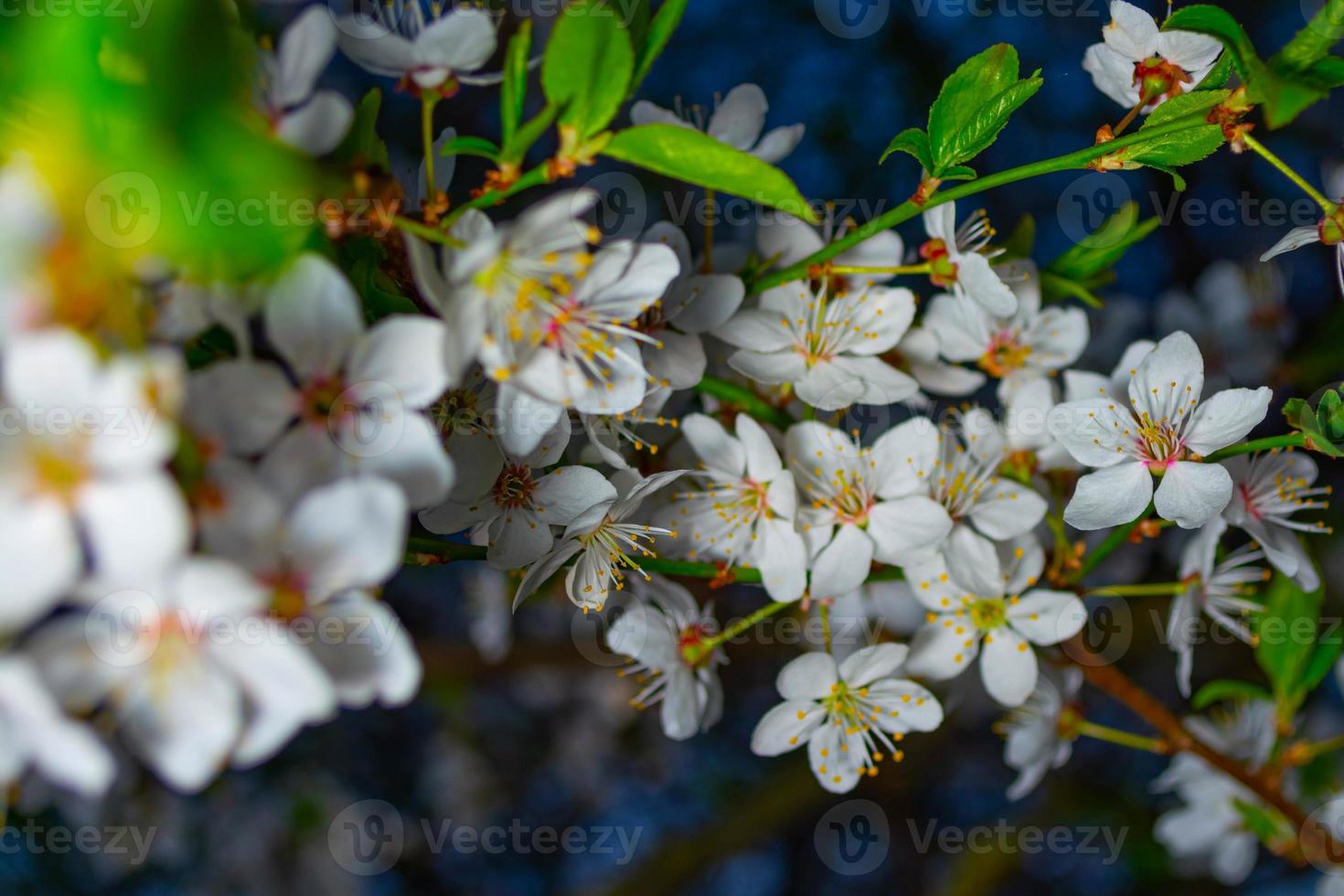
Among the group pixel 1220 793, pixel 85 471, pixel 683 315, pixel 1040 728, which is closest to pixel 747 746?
pixel 1220 793

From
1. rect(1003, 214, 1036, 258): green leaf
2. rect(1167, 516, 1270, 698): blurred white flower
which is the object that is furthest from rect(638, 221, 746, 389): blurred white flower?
rect(1167, 516, 1270, 698): blurred white flower

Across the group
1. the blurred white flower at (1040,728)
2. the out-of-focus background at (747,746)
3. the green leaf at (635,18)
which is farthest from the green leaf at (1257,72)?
the out-of-focus background at (747,746)

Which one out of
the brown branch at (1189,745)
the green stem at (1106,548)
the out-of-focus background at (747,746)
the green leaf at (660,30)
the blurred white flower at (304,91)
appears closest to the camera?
the blurred white flower at (304,91)

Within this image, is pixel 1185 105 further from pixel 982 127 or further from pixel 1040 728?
pixel 1040 728

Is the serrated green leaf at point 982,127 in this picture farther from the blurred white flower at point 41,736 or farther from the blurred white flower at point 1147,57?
the blurred white flower at point 41,736

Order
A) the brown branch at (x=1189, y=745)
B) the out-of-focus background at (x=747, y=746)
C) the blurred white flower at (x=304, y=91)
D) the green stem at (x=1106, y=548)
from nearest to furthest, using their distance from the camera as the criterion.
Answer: the blurred white flower at (x=304, y=91), the green stem at (x=1106, y=548), the brown branch at (x=1189, y=745), the out-of-focus background at (x=747, y=746)

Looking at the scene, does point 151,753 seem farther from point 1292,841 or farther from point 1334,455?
point 1292,841

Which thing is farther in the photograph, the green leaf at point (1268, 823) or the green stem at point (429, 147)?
the green leaf at point (1268, 823)

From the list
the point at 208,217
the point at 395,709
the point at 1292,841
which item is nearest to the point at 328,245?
the point at 208,217

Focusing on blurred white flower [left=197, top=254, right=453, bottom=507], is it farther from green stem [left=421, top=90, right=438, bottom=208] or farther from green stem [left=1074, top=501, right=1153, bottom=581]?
green stem [left=1074, top=501, right=1153, bottom=581]

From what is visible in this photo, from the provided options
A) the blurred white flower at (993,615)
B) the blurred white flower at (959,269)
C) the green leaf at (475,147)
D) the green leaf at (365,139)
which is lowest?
the blurred white flower at (993,615)
